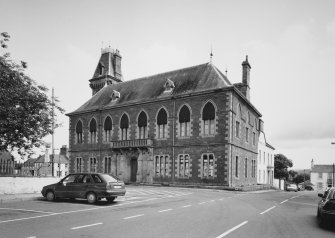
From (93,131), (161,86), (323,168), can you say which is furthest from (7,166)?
(323,168)

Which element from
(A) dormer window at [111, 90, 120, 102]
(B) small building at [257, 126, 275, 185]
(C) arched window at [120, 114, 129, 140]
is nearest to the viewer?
(C) arched window at [120, 114, 129, 140]

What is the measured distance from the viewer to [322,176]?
99750mm

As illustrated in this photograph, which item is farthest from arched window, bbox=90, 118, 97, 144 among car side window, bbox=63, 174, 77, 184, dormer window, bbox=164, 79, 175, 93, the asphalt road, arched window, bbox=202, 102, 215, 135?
the asphalt road

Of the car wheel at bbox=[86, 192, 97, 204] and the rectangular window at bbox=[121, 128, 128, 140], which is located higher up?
the rectangular window at bbox=[121, 128, 128, 140]

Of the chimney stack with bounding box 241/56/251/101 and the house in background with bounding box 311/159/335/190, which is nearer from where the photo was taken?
the chimney stack with bounding box 241/56/251/101

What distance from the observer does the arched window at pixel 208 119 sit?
114ft

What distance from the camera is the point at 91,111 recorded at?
46344 mm

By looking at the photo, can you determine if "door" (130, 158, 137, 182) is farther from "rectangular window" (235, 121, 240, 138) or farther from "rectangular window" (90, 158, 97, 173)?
"rectangular window" (235, 121, 240, 138)

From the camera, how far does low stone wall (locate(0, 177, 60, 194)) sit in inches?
768

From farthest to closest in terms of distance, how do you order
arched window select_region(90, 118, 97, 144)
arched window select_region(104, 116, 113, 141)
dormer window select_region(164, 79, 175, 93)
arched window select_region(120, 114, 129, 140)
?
arched window select_region(90, 118, 97, 144)
arched window select_region(104, 116, 113, 141)
arched window select_region(120, 114, 129, 140)
dormer window select_region(164, 79, 175, 93)

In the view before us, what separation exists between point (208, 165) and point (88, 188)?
771 inches

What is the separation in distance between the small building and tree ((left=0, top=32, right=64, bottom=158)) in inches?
1394

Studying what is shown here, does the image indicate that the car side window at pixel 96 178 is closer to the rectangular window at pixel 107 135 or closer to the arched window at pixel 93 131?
the rectangular window at pixel 107 135

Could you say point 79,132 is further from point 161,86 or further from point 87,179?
point 87,179
